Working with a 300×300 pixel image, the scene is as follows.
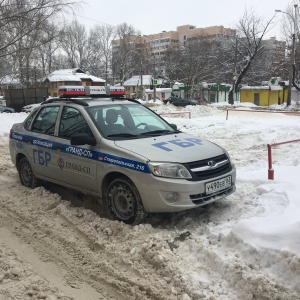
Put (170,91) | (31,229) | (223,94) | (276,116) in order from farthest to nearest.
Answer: (170,91) < (223,94) < (276,116) < (31,229)

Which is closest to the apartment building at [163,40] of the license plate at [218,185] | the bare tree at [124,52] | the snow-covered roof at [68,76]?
the bare tree at [124,52]

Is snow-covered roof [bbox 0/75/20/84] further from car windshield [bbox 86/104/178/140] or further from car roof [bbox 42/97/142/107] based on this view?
car windshield [bbox 86/104/178/140]

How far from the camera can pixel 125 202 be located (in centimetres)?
472

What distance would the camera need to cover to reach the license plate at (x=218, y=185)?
178 inches

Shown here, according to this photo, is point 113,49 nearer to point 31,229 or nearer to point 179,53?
point 179,53

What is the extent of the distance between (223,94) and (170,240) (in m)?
49.1

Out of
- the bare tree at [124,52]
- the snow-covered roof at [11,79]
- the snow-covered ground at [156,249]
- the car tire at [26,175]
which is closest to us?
the snow-covered ground at [156,249]

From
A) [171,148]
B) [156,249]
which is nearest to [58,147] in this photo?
[171,148]

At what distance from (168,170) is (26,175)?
11.0 feet

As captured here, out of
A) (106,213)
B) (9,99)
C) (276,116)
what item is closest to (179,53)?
(9,99)

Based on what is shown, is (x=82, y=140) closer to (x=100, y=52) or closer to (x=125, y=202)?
(x=125, y=202)

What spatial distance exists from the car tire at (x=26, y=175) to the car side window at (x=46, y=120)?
2.25 ft

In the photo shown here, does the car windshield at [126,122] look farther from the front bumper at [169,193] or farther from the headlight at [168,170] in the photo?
the front bumper at [169,193]

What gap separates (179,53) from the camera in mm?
71688
